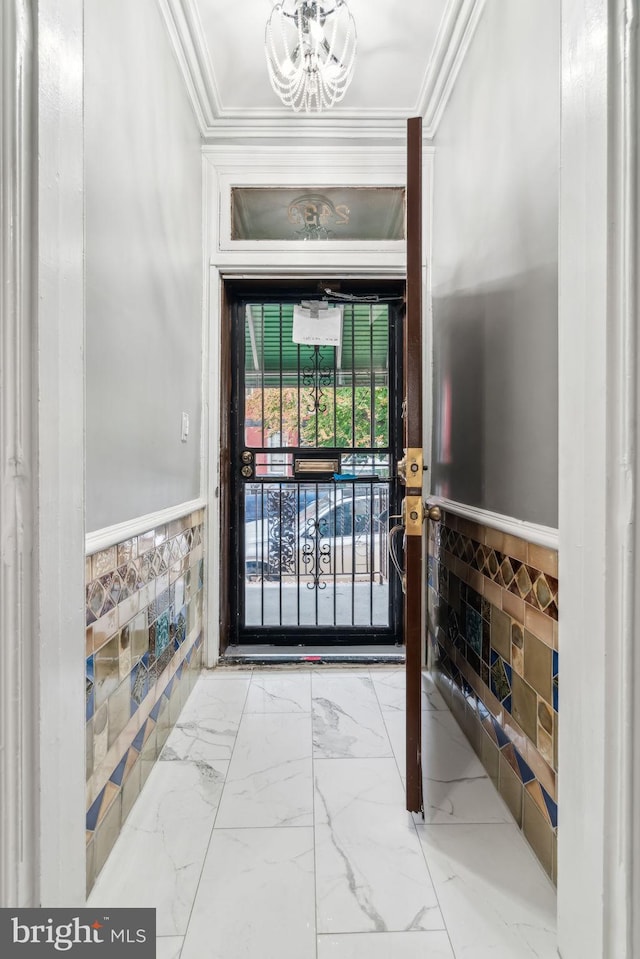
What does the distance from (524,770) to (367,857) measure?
45 centimetres

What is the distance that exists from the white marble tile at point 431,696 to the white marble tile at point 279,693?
1.55 ft

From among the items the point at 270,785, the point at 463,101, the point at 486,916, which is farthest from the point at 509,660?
the point at 463,101

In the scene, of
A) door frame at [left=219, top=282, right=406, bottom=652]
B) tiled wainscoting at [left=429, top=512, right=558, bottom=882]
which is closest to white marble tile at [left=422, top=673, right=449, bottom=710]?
tiled wainscoting at [left=429, top=512, right=558, bottom=882]

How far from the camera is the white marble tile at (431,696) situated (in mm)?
1894

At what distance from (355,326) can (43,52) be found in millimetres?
1914

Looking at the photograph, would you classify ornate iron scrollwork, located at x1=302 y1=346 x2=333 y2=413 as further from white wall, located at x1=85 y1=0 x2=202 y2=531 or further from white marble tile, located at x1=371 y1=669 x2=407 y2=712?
white marble tile, located at x1=371 y1=669 x2=407 y2=712

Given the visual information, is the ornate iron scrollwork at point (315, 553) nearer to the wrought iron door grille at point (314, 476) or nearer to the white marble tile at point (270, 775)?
the wrought iron door grille at point (314, 476)

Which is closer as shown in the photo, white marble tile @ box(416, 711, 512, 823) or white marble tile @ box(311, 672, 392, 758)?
white marble tile @ box(416, 711, 512, 823)

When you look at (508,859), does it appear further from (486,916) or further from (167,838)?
(167,838)

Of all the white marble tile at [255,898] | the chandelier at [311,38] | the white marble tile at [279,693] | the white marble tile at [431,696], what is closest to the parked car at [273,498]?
the white marble tile at [279,693]

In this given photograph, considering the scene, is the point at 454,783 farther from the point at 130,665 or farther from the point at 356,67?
the point at 356,67

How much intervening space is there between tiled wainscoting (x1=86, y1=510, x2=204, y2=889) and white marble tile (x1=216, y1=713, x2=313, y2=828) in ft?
0.86

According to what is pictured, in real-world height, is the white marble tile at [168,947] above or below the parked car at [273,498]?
below

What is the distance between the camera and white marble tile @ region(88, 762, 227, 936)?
102 centimetres
